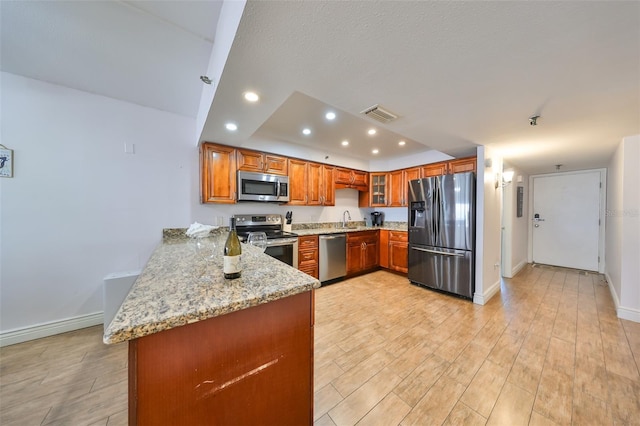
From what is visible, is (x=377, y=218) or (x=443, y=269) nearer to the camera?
(x=443, y=269)

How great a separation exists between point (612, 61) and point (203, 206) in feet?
12.5

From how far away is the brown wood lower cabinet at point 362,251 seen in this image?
3.86m

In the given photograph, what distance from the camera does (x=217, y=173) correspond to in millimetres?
2818

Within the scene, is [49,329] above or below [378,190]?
below

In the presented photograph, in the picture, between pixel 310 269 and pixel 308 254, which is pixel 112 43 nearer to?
pixel 308 254

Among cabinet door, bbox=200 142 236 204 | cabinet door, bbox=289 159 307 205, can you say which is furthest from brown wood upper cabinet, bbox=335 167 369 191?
cabinet door, bbox=200 142 236 204

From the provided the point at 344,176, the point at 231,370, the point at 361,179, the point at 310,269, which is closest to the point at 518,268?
the point at 361,179

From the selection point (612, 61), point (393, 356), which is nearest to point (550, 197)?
point (612, 61)

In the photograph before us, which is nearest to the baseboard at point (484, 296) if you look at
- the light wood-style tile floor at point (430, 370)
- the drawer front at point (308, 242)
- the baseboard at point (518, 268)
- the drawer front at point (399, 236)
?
the light wood-style tile floor at point (430, 370)

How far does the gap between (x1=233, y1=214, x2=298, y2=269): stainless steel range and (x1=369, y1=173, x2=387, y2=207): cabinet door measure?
7.19 feet

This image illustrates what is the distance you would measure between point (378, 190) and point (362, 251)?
1440mm

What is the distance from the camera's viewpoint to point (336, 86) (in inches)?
60.1

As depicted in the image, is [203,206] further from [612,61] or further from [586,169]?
[586,169]

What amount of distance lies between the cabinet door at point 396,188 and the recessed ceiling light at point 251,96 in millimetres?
3348
